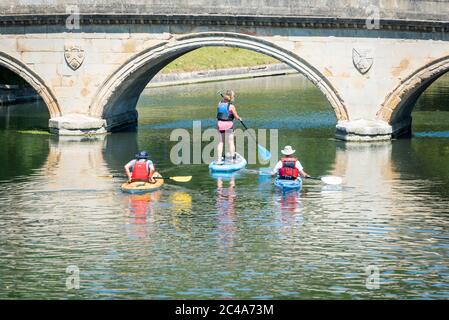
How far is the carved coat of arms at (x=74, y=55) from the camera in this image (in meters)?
43.8

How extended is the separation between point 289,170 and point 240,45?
1099 cm

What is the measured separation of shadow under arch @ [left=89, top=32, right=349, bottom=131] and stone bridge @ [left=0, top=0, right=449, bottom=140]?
0.04 m

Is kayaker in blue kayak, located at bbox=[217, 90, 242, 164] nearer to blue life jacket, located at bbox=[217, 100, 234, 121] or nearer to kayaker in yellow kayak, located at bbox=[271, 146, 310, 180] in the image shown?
blue life jacket, located at bbox=[217, 100, 234, 121]

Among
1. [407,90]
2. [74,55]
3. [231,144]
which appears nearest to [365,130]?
[407,90]

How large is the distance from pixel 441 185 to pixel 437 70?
762cm

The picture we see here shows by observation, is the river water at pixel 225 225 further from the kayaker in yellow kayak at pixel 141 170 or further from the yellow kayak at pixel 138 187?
the kayaker in yellow kayak at pixel 141 170

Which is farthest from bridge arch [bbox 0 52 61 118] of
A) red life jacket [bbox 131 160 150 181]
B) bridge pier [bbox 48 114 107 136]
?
red life jacket [bbox 131 160 150 181]

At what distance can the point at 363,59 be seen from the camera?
4138 centimetres

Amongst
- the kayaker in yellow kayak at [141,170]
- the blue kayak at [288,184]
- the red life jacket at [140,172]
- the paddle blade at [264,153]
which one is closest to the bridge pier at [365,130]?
the paddle blade at [264,153]

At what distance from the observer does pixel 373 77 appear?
41.5 meters

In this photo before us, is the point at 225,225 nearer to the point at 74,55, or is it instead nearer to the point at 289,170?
the point at 289,170

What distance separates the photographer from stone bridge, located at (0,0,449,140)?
4094 centimetres

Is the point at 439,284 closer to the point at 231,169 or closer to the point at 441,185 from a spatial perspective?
the point at 441,185

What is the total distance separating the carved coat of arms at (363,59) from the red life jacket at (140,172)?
11666 mm
